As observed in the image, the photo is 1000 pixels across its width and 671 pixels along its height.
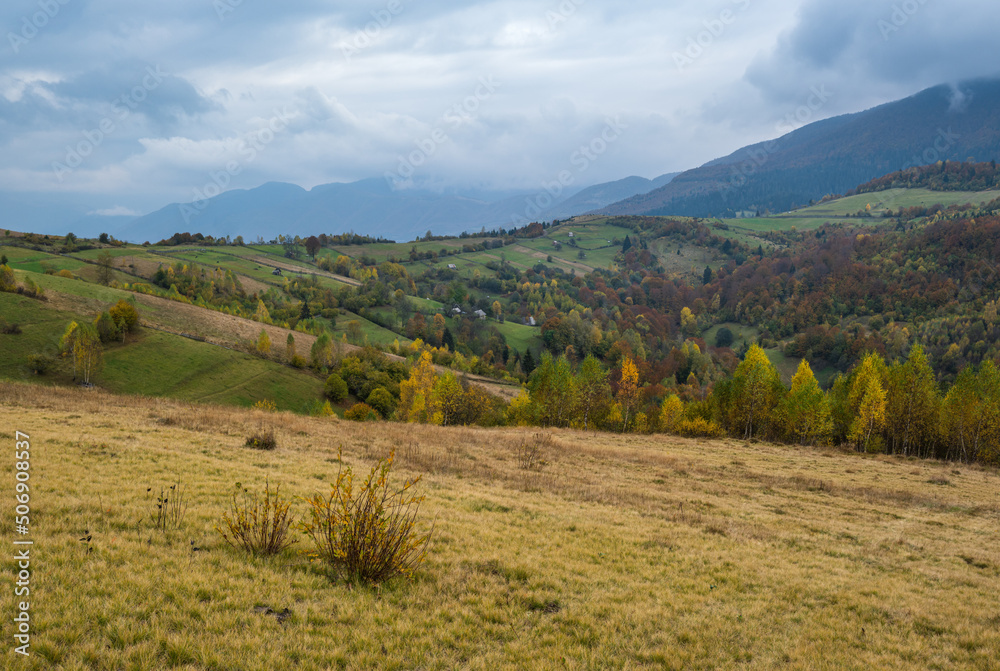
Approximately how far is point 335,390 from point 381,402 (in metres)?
8.46

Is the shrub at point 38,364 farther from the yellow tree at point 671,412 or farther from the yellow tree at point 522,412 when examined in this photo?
the yellow tree at point 671,412

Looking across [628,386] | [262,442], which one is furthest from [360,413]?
[262,442]

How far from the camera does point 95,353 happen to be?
212 feet

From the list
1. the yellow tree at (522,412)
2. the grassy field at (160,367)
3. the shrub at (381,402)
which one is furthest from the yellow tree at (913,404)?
the grassy field at (160,367)

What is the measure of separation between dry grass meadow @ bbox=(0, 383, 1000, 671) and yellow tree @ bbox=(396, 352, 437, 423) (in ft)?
167

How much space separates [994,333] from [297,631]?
205 metres

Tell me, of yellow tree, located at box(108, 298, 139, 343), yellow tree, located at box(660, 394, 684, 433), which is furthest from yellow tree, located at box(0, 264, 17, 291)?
yellow tree, located at box(660, 394, 684, 433)

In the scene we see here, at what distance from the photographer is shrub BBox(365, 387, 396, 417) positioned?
8712 cm

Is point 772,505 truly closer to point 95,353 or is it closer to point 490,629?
point 490,629

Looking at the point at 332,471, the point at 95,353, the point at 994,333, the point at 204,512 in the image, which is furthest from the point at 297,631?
the point at 994,333

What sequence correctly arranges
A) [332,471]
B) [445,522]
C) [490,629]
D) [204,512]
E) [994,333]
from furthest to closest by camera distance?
1. [994,333]
2. [332,471]
3. [445,522]
4. [204,512]
5. [490,629]

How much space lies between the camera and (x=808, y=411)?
5516cm

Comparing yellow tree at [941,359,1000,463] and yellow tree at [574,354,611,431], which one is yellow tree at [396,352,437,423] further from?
yellow tree at [941,359,1000,463]

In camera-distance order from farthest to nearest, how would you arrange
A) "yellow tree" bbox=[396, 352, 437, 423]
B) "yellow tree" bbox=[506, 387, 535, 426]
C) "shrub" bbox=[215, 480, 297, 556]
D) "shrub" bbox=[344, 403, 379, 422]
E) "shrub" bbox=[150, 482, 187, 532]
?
"shrub" bbox=[344, 403, 379, 422] < "yellow tree" bbox=[396, 352, 437, 423] < "yellow tree" bbox=[506, 387, 535, 426] < "shrub" bbox=[150, 482, 187, 532] < "shrub" bbox=[215, 480, 297, 556]
